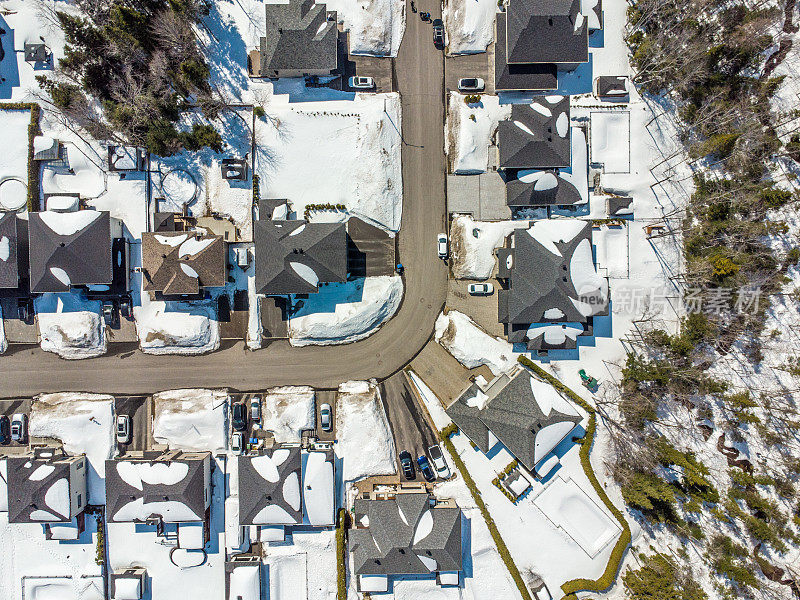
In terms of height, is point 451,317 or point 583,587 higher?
point 451,317

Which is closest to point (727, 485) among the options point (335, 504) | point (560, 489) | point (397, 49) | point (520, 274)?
point (560, 489)

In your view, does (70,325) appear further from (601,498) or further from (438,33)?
(601,498)

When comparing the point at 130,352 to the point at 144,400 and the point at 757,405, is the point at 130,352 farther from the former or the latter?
the point at 757,405

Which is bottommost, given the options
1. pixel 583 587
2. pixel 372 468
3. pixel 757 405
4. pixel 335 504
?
pixel 583 587

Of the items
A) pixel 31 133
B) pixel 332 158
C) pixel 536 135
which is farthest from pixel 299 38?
pixel 31 133

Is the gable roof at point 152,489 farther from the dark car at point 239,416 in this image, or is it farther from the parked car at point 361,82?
the parked car at point 361,82

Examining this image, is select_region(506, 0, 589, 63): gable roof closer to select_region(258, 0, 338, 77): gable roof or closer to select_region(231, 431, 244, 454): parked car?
select_region(258, 0, 338, 77): gable roof
